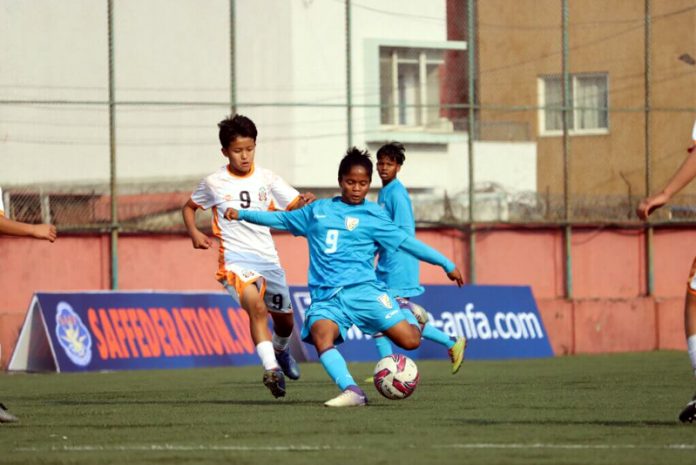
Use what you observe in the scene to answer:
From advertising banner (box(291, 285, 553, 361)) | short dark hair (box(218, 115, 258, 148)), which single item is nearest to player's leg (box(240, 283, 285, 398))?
short dark hair (box(218, 115, 258, 148))

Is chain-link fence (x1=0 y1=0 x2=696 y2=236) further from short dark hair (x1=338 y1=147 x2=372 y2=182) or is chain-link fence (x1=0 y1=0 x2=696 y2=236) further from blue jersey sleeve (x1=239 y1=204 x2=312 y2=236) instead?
short dark hair (x1=338 y1=147 x2=372 y2=182)

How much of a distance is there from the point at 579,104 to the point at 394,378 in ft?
54.8

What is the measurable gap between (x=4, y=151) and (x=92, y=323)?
3.81 metres

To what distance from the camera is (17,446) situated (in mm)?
8508

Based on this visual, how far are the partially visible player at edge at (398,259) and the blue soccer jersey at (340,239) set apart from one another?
2.47 m

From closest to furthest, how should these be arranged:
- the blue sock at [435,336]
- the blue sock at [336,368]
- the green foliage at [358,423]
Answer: the green foliage at [358,423]
the blue sock at [336,368]
the blue sock at [435,336]

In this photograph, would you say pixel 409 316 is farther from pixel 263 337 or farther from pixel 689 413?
pixel 689 413

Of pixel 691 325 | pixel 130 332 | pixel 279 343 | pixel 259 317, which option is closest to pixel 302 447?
pixel 691 325

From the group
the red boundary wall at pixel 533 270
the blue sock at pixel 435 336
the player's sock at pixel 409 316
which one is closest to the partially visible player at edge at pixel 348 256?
the player's sock at pixel 409 316

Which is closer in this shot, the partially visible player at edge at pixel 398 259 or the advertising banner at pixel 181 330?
the partially visible player at edge at pixel 398 259

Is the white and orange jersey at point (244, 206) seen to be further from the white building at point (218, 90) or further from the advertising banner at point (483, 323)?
the white building at point (218, 90)

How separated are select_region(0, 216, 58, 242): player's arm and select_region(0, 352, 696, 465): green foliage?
116 cm

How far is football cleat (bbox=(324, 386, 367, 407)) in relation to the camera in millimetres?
10625

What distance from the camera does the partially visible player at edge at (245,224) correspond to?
12039mm
